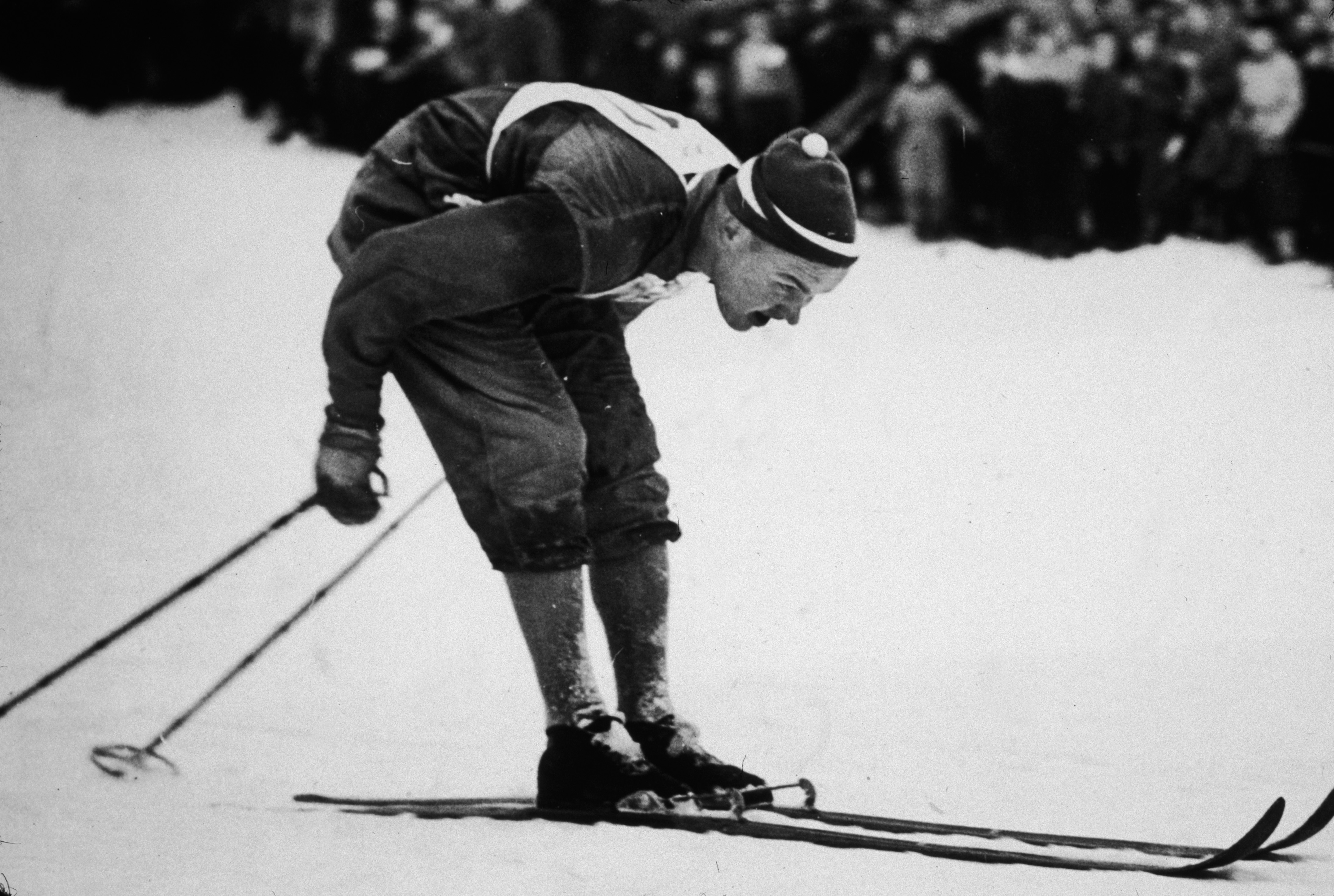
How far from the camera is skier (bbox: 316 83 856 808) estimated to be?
1.72m

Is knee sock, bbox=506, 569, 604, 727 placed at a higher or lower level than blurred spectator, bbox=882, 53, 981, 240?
lower

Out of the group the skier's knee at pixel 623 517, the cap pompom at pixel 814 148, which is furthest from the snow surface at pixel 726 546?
the cap pompom at pixel 814 148

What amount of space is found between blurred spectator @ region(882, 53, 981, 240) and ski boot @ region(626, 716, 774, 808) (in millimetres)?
1074

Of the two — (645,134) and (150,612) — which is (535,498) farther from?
(150,612)

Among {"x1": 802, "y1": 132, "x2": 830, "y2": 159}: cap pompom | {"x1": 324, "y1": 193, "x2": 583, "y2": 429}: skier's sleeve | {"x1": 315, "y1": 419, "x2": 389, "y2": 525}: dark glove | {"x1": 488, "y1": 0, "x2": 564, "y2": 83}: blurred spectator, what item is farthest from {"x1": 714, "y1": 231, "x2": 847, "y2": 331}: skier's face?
{"x1": 488, "y1": 0, "x2": 564, "y2": 83}: blurred spectator

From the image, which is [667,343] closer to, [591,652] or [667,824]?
→ [591,652]

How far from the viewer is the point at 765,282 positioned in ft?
6.04

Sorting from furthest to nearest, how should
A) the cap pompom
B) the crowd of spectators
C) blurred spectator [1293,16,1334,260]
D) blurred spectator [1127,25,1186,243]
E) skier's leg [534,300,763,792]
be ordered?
1. blurred spectator [1127,25,1186,243]
2. blurred spectator [1293,16,1334,260]
3. the crowd of spectators
4. skier's leg [534,300,763,792]
5. the cap pompom

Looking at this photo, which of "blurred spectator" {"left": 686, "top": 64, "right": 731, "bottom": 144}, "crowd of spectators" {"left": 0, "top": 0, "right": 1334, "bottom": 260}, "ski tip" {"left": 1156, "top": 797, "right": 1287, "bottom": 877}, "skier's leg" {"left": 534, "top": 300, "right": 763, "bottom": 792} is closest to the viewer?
"ski tip" {"left": 1156, "top": 797, "right": 1287, "bottom": 877}

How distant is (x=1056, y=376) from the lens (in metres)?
2.31

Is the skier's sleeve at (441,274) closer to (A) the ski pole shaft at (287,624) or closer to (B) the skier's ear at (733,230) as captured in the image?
(B) the skier's ear at (733,230)

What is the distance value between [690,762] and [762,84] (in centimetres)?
141

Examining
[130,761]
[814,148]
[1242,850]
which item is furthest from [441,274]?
[1242,850]

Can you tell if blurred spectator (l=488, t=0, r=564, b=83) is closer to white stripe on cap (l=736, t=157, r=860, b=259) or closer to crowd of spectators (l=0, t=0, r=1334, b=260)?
crowd of spectators (l=0, t=0, r=1334, b=260)
